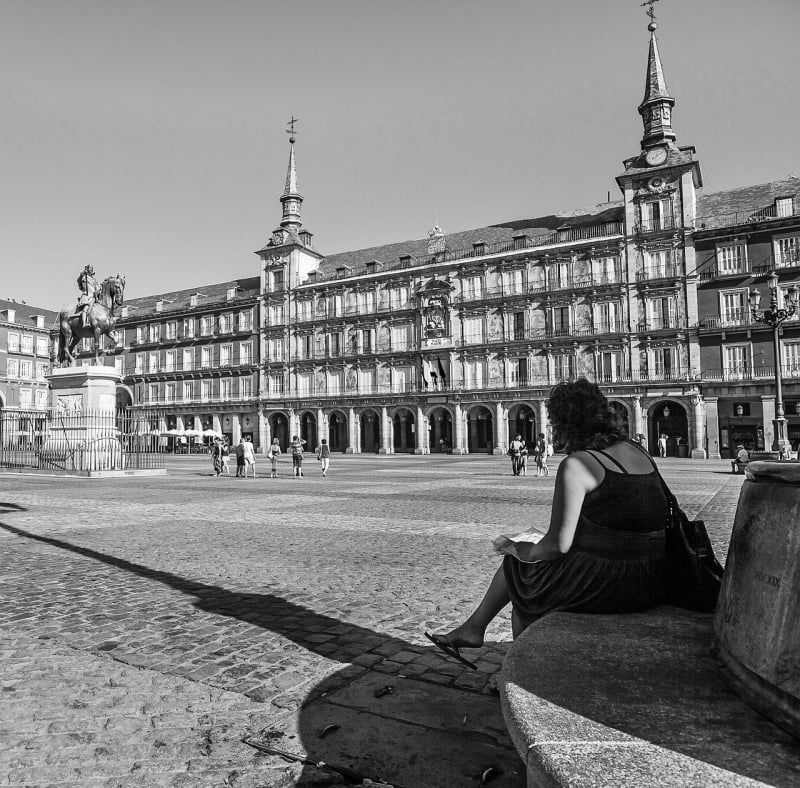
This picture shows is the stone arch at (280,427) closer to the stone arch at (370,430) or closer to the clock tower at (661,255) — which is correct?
the stone arch at (370,430)

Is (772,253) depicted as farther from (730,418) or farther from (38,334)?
(38,334)

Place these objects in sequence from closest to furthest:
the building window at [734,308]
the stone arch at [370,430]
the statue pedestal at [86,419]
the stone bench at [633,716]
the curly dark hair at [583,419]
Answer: the stone bench at [633,716] → the curly dark hair at [583,419] → the statue pedestal at [86,419] → the building window at [734,308] → the stone arch at [370,430]

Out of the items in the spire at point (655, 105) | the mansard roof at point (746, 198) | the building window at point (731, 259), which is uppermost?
the spire at point (655, 105)

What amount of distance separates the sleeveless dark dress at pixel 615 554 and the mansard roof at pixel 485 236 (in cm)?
4143

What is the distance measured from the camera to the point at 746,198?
38844 millimetres

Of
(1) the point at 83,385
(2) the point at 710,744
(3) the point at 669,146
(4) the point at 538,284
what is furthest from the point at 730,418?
(2) the point at 710,744

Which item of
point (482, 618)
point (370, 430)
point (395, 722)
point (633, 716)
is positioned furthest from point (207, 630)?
point (370, 430)

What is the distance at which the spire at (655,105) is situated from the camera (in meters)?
39.1

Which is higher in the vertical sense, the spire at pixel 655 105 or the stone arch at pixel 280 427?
the spire at pixel 655 105

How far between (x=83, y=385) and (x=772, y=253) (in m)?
35.3

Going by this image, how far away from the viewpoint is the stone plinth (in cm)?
139

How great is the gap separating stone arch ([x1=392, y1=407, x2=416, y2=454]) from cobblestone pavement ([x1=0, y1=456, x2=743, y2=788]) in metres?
36.9

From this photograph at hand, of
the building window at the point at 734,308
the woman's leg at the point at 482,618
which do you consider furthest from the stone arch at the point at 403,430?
the woman's leg at the point at 482,618

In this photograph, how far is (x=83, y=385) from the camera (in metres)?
18.6
